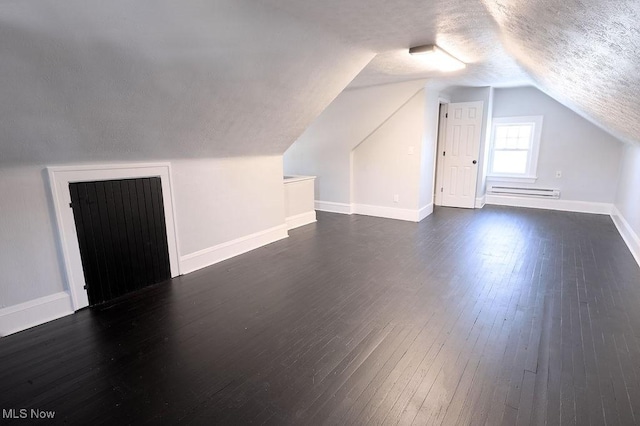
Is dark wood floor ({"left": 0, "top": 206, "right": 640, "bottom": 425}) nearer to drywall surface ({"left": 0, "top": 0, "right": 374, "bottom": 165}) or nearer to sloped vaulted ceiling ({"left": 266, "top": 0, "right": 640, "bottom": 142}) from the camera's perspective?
drywall surface ({"left": 0, "top": 0, "right": 374, "bottom": 165})

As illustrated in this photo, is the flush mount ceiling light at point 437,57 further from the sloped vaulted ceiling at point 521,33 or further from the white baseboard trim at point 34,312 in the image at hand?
the white baseboard trim at point 34,312

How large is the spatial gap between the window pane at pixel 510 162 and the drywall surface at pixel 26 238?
23.5 ft

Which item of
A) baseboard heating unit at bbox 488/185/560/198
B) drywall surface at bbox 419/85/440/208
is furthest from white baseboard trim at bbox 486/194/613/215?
drywall surface at bbox 419/85/440/208

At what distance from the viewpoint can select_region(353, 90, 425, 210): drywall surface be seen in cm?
521

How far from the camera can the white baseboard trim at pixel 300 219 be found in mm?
5125

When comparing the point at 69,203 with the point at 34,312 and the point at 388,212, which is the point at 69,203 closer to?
the point at 34,312

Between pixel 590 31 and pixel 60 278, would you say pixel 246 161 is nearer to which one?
pixel 60 278

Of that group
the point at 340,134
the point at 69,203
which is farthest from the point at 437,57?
the point at 69,203

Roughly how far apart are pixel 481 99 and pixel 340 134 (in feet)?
8.86

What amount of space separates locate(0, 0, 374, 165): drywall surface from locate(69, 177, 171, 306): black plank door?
0.28 m

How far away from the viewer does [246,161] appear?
395 centimetres

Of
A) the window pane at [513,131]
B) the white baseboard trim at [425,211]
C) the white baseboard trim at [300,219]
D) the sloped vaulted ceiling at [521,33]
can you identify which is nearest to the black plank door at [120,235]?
the sloped vaulted ceiling at [521,33]

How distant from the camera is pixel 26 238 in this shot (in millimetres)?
2375

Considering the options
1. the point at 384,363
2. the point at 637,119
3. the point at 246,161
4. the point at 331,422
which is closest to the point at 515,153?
the point at 637,119
